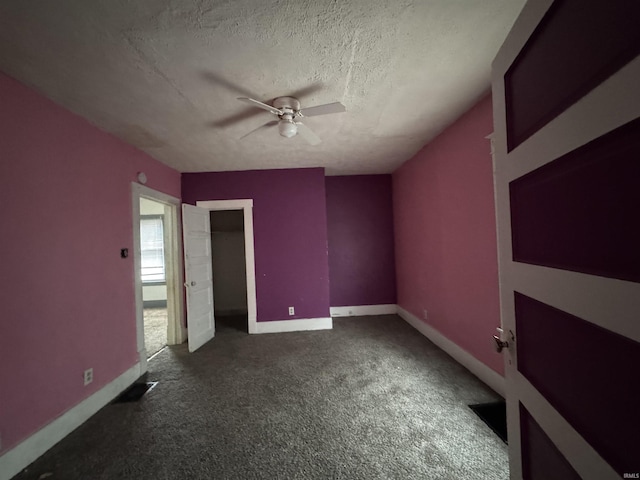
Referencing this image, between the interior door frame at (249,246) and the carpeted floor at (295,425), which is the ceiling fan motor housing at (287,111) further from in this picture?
the carpeted floor at (295,425)

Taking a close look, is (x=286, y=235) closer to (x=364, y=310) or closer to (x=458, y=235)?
(x=364, y=310)

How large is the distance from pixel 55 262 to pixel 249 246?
2130 mm

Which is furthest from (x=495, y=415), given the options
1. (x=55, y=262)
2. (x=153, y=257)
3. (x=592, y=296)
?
(x=153, y=257)

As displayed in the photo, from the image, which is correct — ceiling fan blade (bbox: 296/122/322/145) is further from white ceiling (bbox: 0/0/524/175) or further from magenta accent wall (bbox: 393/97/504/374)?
magenta accent wall (bbox: 393/97/504/374)

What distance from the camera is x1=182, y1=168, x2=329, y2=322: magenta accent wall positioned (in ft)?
12.3

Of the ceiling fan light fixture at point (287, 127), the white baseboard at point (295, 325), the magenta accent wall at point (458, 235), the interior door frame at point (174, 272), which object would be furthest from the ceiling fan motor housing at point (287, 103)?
the white baseboard at point (295, 325)

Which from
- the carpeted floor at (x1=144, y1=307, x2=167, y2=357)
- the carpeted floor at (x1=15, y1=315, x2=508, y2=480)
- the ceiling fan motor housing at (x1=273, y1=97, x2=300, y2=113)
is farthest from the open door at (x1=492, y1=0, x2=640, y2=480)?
the carpeted floor at (x1=144, y1=307, x2=167, y2=357)

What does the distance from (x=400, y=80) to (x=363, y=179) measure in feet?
9.04

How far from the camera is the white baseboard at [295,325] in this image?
12.2 ft

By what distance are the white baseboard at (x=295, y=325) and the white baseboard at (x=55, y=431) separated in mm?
1715

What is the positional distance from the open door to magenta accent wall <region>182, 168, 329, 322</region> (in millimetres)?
2998

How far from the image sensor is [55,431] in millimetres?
1694

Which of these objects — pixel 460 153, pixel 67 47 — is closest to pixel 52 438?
pixel 67 47

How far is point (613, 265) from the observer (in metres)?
0.48
